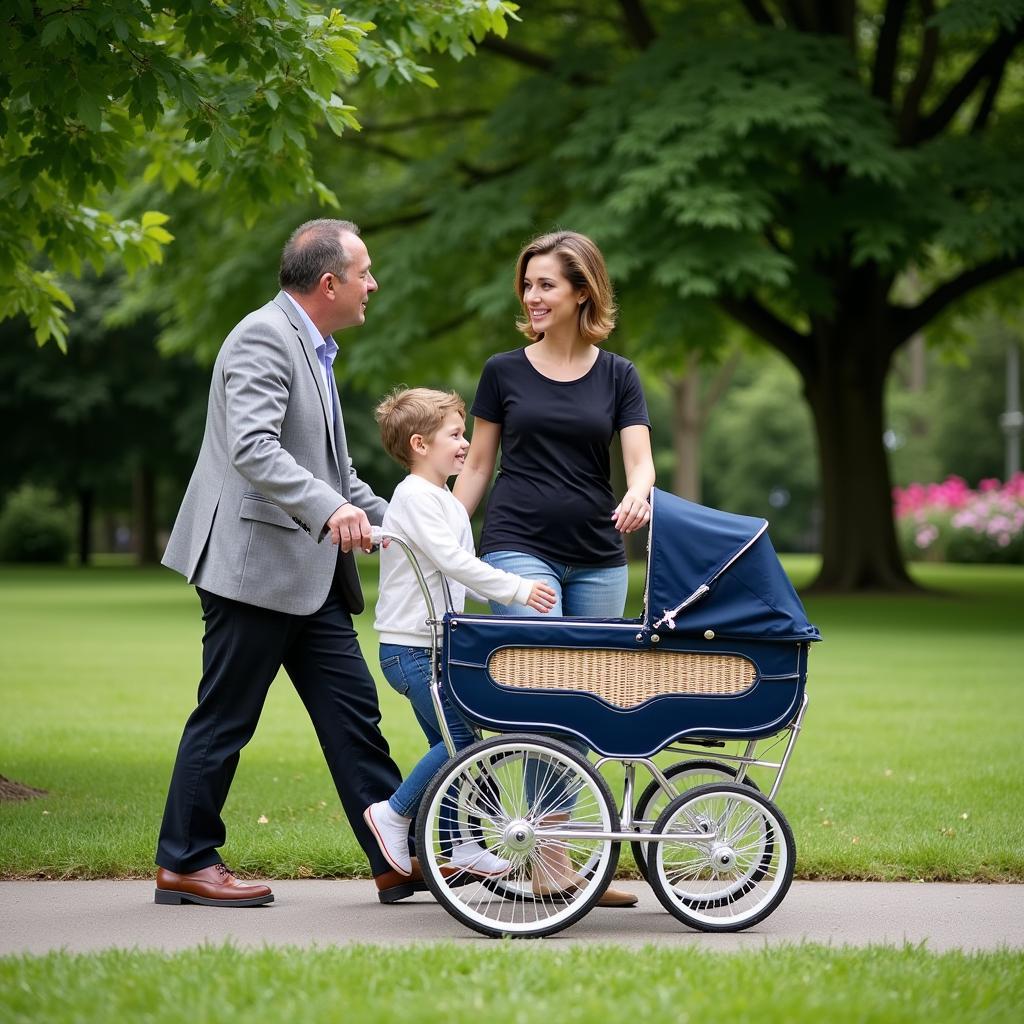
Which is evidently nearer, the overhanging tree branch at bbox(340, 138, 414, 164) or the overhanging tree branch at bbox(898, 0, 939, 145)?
the overhanging tree branch at bbox(898, 0, 939, 145)

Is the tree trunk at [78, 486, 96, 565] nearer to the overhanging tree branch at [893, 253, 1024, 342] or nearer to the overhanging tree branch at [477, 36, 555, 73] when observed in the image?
the overhanging tree branch at [477, 36, 555, 73]

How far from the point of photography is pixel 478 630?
194 inches

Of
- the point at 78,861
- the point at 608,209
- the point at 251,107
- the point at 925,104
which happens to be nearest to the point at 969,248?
the point at 608,209

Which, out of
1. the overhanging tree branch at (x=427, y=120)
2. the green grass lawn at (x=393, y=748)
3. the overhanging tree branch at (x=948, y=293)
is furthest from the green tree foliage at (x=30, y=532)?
the overhanging tree branch at (x=948, y=293)

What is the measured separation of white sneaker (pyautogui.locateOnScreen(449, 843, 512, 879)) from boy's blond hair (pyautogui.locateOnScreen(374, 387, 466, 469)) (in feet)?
4.07

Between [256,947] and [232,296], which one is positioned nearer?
[256,947]

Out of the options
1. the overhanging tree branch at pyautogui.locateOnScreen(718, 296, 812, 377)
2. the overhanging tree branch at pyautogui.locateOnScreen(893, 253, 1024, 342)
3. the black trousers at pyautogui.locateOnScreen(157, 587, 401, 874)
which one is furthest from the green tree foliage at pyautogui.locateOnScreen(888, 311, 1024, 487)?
the black trousers at pyautogui.locateOnScreen(157, 587, 401, 874)

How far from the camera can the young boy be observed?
5098mm

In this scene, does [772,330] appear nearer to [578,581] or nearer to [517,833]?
[578,581]

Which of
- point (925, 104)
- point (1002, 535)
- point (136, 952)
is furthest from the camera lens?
point (1002, 535)

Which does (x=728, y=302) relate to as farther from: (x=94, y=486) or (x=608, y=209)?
(x=94, y=486)

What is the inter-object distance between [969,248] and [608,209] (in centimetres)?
409

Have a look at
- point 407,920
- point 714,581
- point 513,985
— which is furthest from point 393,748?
point 513,985

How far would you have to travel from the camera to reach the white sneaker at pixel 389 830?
538 centimetres
